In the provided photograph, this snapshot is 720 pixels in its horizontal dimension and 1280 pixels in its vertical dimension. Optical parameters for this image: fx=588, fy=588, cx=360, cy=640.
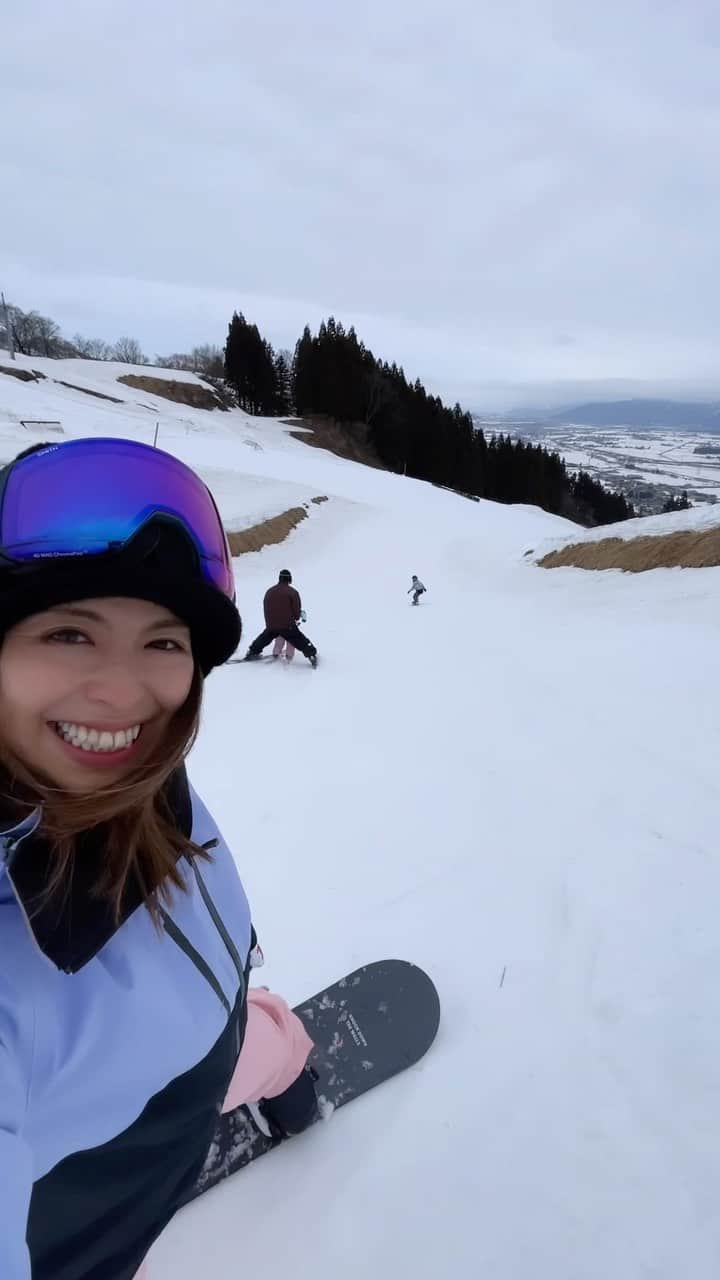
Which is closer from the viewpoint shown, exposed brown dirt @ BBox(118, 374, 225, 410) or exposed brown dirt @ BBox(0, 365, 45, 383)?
exposed brown dirt @ BBox(0, 365, 45, 383)

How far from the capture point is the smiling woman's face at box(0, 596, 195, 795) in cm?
104

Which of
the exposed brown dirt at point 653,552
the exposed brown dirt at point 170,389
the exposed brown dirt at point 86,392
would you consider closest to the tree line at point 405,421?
the exposed brown dirt at point 170,389

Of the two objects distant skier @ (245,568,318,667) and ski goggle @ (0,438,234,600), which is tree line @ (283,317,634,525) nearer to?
distant skier @ (245,568,318,667)

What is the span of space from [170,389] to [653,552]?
4205cm

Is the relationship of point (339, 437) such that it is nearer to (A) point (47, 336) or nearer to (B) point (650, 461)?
(A) point (47, 336)

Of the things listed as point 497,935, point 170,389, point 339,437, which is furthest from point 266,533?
point 339,437

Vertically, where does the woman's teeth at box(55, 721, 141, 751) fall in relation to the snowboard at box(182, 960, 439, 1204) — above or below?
above

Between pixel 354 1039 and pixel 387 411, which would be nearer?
pixel 354 1039

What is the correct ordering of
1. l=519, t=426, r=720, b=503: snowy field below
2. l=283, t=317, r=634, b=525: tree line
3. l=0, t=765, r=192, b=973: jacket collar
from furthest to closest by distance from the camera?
l=519, t=426, r=720, b=503: snowy field below → l=283, t=317, r=634, b=525: tree line → l=0, t=765, r=192, b=973: jacket collar

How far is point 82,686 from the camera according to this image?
1057 mm

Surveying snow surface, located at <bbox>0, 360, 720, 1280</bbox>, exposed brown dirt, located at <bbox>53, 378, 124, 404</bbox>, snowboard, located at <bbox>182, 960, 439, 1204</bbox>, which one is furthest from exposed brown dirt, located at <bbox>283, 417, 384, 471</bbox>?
snowboard, located at <bbox>182, 960, 439, 1204</bbox>

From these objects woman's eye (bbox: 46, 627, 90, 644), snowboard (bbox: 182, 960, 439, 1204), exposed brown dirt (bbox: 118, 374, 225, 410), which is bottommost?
snowboard (bbox: 182, 960, 439, 1204)

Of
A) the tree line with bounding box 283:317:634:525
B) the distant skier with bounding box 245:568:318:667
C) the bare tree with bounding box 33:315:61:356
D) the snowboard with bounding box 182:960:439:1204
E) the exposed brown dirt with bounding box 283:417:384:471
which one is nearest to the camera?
the snowboard with bounding box 182:960:439:1204

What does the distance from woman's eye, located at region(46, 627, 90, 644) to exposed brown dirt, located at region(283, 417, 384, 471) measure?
4445 centimetres
